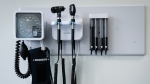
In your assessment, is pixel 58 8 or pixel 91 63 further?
pixel 91 63

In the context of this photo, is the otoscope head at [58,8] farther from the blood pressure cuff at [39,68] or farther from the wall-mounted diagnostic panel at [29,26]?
the blood pressure cuff at [39,68]

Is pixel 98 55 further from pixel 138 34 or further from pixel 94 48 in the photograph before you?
pixel 138 34

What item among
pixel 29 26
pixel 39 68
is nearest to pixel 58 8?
pixel 29 26

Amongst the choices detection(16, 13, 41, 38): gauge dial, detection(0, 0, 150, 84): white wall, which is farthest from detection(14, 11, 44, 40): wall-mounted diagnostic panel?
detection(0, 0, 150, 84): white wall

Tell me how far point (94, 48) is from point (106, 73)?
5.9 inches

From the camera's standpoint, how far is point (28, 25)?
2.55 ft

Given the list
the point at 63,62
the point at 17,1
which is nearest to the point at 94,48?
the point at 63,62

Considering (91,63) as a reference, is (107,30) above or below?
above

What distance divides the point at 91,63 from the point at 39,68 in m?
0.26

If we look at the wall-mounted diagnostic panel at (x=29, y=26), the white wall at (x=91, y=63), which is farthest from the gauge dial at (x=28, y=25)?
the white wall at (x=91, y=63)

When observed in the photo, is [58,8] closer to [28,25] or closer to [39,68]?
[28,25]

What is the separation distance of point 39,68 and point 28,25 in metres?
0.21

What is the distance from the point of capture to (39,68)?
0.78 meters

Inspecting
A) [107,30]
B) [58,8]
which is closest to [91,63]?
[107,30]
